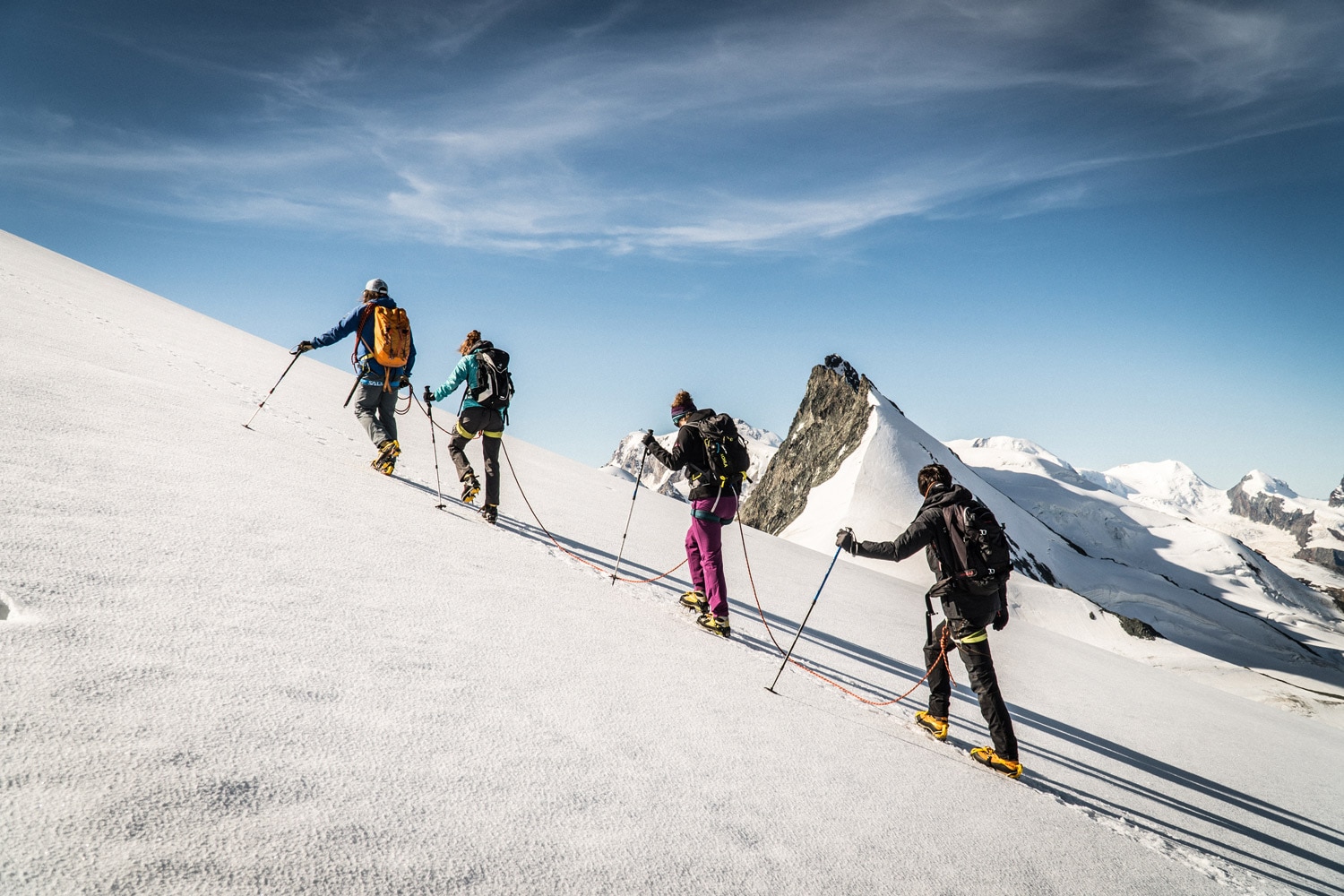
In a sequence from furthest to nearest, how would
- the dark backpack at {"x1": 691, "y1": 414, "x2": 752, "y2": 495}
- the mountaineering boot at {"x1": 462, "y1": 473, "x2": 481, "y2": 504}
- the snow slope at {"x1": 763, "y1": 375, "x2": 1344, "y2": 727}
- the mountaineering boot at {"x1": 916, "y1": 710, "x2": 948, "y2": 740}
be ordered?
the snow slope at {"x1": 763, "y1": 375, "x2": 1344, "y2": 727} < the mountaineering boot at {"x1": 462, "y1": 473, "x2": 481, "y2": 504} < the dark backpack at {"x1": 691, "y1": 414, "x2": 752, "y2": 495} < the mountaineering boot at {"x1": 916, "y1": 710, "x2": 948, "y2": 740}

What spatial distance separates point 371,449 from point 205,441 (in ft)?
11.9

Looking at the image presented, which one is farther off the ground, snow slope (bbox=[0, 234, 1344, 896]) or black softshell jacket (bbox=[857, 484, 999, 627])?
black softshell jacket (bbox=[857, 484, 999, 627])

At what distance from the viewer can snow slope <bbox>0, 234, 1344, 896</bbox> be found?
221 centimetres

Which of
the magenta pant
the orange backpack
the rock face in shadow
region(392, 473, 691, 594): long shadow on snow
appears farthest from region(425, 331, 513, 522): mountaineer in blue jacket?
the rock face in shadow

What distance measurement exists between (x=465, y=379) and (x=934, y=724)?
280 inches

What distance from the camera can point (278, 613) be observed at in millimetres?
3793

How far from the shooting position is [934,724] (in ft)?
18.7

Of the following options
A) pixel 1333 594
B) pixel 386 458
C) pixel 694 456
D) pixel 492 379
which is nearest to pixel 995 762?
pixel 694 456

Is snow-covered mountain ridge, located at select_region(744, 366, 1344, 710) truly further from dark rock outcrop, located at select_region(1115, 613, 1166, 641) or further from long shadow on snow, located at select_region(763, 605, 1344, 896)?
long shadow on snow, located at select_region(763, 605, 1344, 896)

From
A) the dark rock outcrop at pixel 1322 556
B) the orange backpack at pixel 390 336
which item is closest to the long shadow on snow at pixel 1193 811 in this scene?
the orange backpack at pixel 390 336

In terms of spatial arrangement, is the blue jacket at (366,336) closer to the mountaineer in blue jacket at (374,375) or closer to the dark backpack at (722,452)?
the mountaineer in blue jacket at (374,375)

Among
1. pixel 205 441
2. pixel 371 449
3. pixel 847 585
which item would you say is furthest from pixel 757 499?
pixel 205 441

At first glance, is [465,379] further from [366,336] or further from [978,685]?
[978,685]

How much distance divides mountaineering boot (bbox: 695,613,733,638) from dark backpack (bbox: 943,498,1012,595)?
8.10 feet
